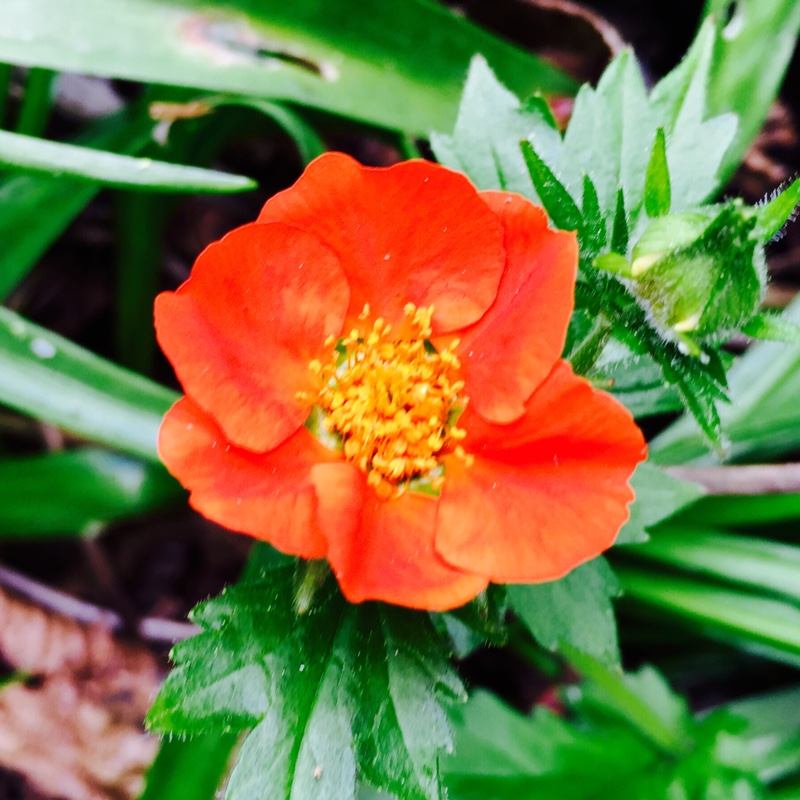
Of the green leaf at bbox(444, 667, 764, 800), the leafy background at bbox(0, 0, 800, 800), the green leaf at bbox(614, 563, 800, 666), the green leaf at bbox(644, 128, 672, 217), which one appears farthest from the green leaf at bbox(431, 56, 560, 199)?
the green leaf at bbox(444, 667, 764, 800)

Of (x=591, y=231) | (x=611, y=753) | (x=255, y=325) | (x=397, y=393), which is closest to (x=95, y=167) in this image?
(x=255, y=325)

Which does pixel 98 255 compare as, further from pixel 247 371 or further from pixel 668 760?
pixel 668 760

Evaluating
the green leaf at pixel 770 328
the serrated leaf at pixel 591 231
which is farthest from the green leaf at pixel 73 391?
the green leaf at pixel 770 328

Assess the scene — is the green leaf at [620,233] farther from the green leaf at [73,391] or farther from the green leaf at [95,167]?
the green leaf at [73,391]

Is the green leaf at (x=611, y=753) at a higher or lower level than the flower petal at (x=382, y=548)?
lower

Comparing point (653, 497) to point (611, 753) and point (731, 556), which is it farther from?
point (611, 753)

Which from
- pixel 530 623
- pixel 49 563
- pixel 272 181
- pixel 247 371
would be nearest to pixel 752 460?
pixel 530 623
